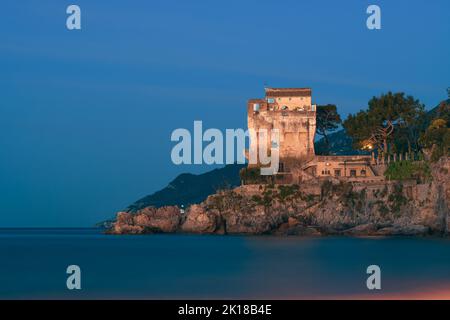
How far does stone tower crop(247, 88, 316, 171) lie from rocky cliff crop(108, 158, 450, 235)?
6189mm

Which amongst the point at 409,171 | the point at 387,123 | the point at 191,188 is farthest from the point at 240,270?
the point at 191,188

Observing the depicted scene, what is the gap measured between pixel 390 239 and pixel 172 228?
2690cm

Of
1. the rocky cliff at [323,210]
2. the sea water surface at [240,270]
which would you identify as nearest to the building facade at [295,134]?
the rocky cliff at [323,210]

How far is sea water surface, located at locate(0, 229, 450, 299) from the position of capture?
35.2 metres

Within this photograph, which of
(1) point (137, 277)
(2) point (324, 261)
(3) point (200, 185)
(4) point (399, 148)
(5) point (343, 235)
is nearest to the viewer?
(1) point (137, 277)

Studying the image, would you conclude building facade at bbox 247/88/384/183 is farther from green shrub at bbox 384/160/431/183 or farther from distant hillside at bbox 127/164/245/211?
distant hillside at bbox 127/164/245/211

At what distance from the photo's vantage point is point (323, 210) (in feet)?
257

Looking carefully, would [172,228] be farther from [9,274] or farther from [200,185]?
[200,185]

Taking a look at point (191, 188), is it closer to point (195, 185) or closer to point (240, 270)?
point (195, 185)

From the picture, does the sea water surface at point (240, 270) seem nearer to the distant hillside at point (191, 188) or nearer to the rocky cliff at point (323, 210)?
the rocky cliff at point (323, 210)

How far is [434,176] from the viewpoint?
70.6m

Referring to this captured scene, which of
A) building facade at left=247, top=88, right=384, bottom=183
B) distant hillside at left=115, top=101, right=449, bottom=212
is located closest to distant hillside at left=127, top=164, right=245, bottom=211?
distant hillside at left=115, top=101, right=449, bottom=212

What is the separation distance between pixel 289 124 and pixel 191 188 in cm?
8055
